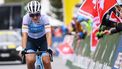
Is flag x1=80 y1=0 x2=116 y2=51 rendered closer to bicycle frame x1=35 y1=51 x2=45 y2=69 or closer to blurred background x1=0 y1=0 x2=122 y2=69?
blurred background x1=0 y1=0 x2=122 y2=69

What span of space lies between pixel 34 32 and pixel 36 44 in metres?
0.25

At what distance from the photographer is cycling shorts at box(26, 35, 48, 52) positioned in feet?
41.4

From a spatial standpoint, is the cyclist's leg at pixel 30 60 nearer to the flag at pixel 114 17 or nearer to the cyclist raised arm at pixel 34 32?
the cyclist raised arm at pixel 34 32

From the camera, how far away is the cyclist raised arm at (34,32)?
39.4 ft

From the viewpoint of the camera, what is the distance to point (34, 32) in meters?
12.7

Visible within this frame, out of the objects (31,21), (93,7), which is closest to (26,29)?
(31,21)

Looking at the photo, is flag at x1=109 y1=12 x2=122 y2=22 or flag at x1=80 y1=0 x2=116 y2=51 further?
flag at x1=80 y1=0 x2=116 y2=51

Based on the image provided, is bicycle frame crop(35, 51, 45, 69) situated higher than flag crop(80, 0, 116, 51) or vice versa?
flag crop(80, 0, 116, 51)

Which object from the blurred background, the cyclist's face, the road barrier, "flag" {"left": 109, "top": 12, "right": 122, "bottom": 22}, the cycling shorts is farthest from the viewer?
"flag" {"left": 109, "top": 12, "right": 122, "bottom": 22}

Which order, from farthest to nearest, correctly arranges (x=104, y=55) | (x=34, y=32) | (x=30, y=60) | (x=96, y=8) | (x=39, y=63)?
(x=96, y=8)
(x=104, y=55)
(x=34, y=32)
(x=39, y=63)
(x=30, y=60)

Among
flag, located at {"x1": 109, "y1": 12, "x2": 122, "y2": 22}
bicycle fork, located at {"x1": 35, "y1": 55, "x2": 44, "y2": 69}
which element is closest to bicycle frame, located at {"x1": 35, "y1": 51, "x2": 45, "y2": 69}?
bicycle fork, located at {"x1": 35, "y1": 55, "x2": 44, "y2": 69}

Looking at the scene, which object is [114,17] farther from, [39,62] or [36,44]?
[39,62]

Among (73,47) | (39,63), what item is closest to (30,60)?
(39,63)

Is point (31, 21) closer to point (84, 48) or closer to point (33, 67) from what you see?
point (33, 67)
